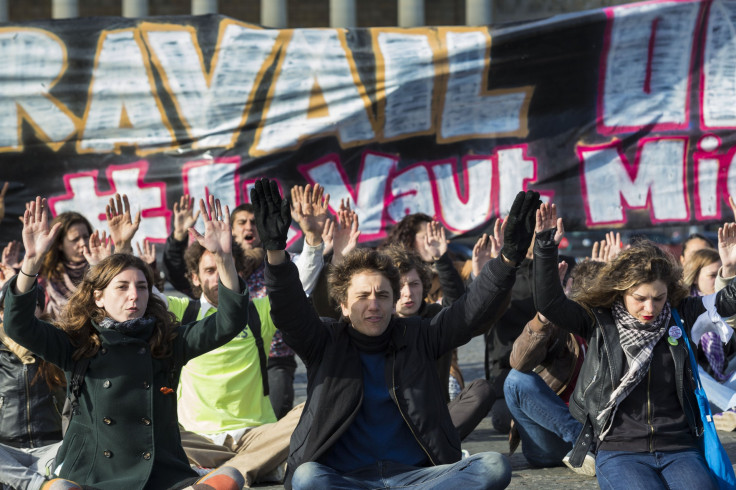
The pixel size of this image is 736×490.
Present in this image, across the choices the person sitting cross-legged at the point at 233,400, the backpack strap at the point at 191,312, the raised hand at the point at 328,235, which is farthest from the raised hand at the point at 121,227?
the raised hand at the point at 328,235

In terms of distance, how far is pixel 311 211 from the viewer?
5.40 metres

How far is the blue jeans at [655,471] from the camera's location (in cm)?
428

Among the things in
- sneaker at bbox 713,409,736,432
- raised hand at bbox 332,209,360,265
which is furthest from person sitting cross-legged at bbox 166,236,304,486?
sneaker at bbox 713,409,736,432

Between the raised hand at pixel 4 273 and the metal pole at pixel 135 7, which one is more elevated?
the metal pole at pixel 135 7

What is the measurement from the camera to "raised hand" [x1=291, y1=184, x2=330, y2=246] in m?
5.35

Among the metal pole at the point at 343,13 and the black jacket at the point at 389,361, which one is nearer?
the black jacket at the point at 389,361

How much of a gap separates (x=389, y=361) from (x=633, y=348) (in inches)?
40.4

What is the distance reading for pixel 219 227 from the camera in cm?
440

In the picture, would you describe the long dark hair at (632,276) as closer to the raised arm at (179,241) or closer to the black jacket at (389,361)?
the black jacket at (389,361)

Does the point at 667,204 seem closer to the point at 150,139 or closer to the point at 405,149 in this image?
the point at 405,149

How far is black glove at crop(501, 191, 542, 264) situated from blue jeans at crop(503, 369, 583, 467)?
182 cm

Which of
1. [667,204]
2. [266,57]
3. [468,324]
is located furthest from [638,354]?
[266,57]

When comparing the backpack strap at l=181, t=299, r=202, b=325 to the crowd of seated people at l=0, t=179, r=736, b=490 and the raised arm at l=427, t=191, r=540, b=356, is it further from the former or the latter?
the raised arm at l=427, t=191, r=540, b=356

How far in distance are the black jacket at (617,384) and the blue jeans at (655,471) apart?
45mm
